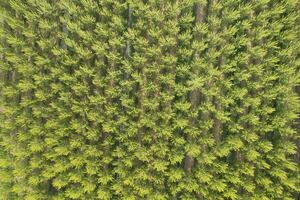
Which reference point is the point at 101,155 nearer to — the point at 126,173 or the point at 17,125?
the point at 126,173

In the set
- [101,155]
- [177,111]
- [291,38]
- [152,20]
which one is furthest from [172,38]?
[101,155]

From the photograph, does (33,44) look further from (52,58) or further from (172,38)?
(172,38)

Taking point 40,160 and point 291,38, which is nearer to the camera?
point 291,38

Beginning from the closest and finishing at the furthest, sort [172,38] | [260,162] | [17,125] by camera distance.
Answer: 1. [172,38]
2. [260,162]
3. [17,125]

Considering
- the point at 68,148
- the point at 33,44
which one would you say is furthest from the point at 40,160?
the point at 33,44

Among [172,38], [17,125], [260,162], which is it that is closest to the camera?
[172,38]

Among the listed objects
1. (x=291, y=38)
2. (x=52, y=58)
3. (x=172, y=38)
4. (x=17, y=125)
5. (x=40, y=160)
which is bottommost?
(x=40, y=160)

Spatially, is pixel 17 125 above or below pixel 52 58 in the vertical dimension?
below
